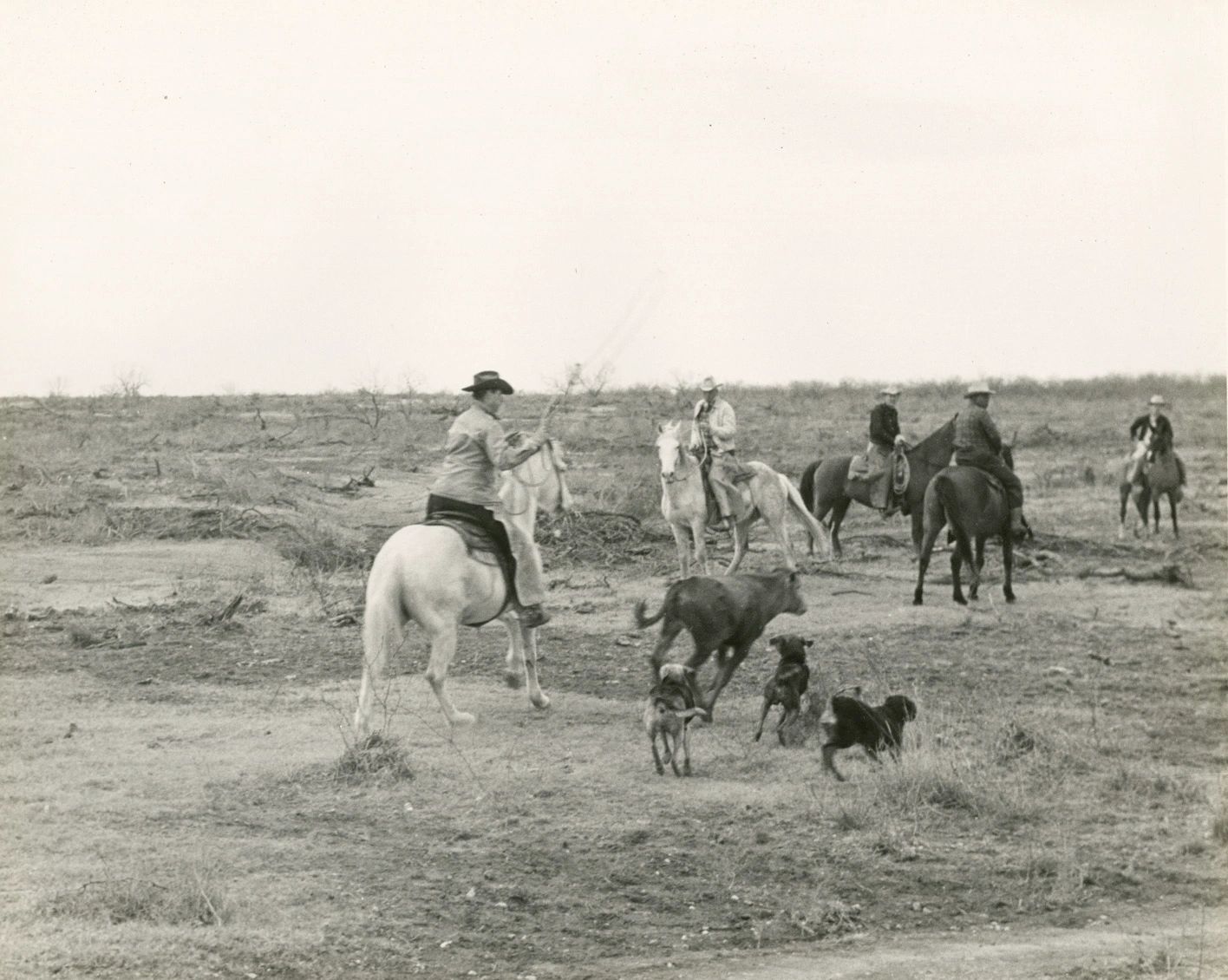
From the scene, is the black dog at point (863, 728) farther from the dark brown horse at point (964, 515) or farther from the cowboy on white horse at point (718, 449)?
the cowboy on white horse at point (718, 449)

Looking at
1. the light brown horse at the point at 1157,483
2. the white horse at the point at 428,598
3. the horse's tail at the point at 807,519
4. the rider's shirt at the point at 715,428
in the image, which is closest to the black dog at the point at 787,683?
the white horse at the point at 428,598

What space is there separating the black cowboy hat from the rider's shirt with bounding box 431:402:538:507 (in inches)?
4.1

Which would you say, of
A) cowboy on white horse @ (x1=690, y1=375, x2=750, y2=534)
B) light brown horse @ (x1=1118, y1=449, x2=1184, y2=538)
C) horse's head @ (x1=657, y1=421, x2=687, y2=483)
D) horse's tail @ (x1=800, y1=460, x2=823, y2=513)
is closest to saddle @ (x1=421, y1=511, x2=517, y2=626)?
horse's head @ (x1=657, y1=421, x2=687, y2=483)

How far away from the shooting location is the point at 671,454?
52.0 feet

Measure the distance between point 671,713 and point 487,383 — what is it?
2.58m

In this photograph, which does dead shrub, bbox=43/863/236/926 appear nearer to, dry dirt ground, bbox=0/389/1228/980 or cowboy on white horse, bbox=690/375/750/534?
dry dirt ground, bbox=0/389/1228/980

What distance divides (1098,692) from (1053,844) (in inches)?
148

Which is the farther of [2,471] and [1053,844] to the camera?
[2,471]

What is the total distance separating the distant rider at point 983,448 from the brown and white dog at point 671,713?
23.7 feet

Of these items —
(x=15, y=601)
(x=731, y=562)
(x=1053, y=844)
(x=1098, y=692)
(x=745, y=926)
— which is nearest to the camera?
(x=745, y=926)

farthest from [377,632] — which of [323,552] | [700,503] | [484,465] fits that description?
[323,552]

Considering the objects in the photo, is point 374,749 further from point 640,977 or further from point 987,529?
point 987,529

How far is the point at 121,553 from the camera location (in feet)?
58.1

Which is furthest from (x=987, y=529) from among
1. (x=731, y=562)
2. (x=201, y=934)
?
(x=201, y=934)
